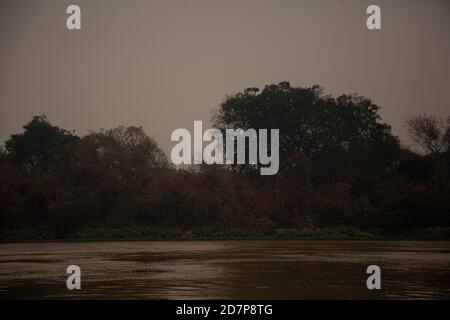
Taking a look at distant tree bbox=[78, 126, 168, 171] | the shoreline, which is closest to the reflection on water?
the shoreline

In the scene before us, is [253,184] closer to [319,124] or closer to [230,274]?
[319,124]

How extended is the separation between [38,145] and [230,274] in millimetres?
35414

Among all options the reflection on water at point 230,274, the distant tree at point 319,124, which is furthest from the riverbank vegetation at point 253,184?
the reflection on water at point 230,274

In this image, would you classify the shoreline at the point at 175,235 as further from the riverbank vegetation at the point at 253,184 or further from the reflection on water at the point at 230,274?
the reflection on water at the point at 230,274

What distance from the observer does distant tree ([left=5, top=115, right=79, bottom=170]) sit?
54125mm

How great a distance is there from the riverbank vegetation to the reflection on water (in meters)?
12.7

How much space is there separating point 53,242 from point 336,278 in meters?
26.0

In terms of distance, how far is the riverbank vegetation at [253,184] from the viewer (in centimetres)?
4425

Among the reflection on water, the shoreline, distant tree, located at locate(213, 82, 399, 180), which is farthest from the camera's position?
distant tree, located at locate(213, 82, 399, 180)

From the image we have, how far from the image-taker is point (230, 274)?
2200cm

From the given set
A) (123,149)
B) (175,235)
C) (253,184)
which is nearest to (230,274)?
(175,235)

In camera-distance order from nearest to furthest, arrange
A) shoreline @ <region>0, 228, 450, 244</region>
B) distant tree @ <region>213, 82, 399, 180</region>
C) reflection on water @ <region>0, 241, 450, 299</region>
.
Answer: reflection on water @ <region>0, 241, 450, 299</region>, shoreline @ <region>0, 228, 450, 244</region>, distant tree @ <region>213, 82, 399, 180</region>

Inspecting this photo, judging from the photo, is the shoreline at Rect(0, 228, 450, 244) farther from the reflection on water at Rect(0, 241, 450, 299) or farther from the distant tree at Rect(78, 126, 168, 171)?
the reflection on water at Rect(0, 241, 450, 299)
